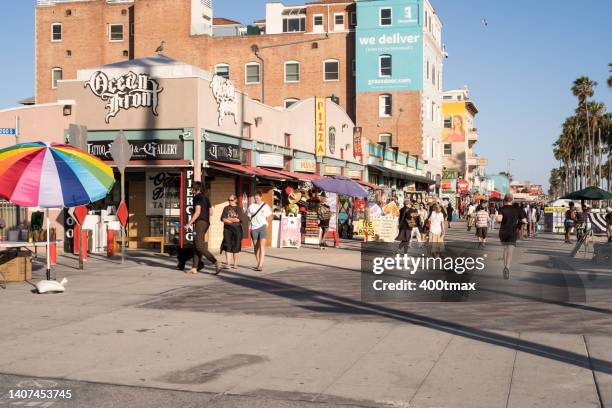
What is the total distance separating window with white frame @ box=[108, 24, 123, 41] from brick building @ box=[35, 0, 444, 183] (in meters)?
0.08

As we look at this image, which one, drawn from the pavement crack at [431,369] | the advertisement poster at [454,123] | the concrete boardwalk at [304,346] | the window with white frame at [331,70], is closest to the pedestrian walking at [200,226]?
the concrete boardwalk at [304,346]

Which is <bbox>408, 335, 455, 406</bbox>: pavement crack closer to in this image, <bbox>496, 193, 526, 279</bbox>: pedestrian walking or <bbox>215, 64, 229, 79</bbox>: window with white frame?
<bbox>496, 193, 526, 279</bbox>: pedestrian walking

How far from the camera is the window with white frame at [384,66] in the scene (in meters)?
57.1

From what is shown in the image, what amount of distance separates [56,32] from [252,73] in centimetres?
1590

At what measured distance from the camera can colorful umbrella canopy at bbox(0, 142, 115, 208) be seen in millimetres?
12422

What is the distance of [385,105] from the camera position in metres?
58.3

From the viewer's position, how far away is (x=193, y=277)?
15.6 metres

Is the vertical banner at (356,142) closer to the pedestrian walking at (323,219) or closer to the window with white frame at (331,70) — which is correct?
the pedestrian walking at (323,219)

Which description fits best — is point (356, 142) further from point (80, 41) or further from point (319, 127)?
point (80, 41)

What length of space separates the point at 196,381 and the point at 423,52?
172ft

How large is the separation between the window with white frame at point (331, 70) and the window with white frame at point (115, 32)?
1619 cm

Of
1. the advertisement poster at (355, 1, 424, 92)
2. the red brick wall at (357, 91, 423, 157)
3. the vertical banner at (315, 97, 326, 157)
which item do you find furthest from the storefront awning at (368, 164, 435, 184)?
the vertical banner at (315, 97, 326, 157)

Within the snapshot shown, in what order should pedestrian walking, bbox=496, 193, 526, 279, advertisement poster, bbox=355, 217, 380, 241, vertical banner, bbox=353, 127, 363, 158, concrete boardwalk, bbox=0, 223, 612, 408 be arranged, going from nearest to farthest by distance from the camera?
concrete boardwalk, bbox=0, 223, 612, 408
pedestrian walking, bbox=496, 193, 526, 279
advertisement poster, bbox=355, 217, 380, 241
vertical banner, bbox=353, 127, 363, 158

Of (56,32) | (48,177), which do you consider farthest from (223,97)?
(56,32)
